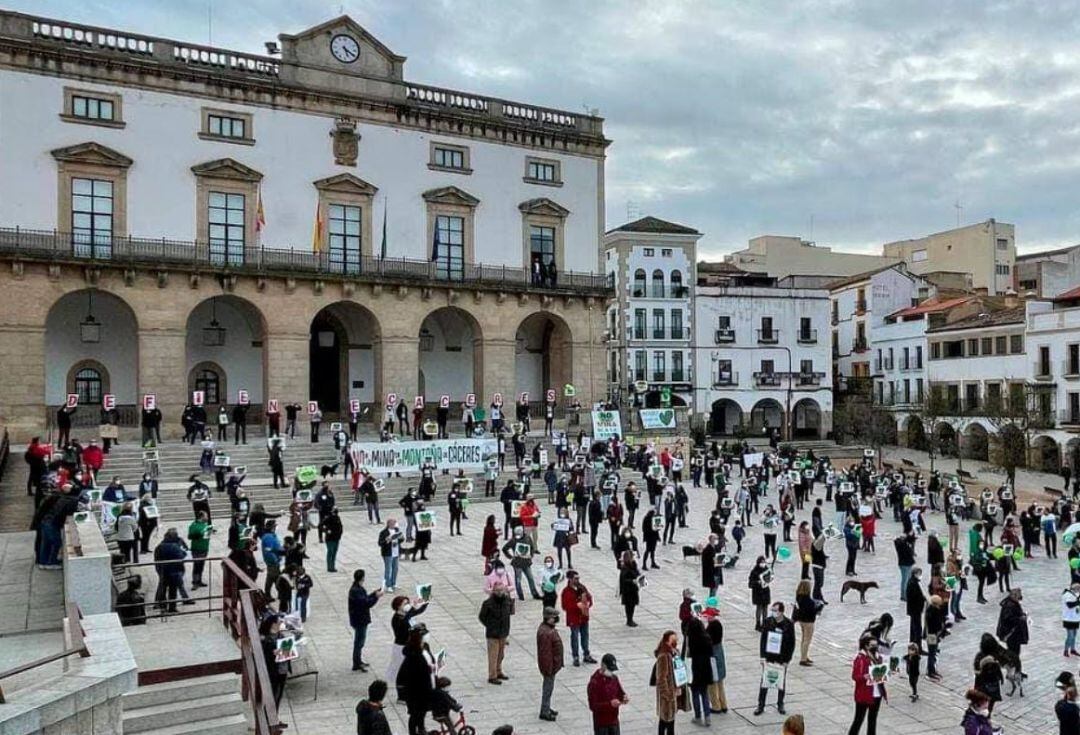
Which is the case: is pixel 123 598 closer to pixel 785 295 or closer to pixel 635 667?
pixel 635 667

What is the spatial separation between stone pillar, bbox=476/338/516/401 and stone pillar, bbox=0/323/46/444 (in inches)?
722

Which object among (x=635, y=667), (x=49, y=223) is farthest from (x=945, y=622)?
(x=49, y=223)

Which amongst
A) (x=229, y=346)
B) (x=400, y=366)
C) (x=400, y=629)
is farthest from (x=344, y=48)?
(x=400, y=629)

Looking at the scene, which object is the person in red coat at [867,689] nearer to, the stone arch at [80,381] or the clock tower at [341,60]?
the stone arch at [80,381]

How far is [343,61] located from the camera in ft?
137

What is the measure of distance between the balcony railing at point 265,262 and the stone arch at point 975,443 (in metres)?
24.0

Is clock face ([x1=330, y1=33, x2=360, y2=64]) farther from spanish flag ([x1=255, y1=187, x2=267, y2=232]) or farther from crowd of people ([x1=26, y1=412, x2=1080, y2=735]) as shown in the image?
crowd of people ([x1=26, y1=412, x2=1080, y2=735])

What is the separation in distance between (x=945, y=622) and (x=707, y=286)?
49031mm

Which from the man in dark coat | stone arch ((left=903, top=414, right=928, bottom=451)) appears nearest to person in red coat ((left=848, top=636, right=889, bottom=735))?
the man in dark coat

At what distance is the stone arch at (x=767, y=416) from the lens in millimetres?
63781

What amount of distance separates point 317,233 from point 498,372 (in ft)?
34.5

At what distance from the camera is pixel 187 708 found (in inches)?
385

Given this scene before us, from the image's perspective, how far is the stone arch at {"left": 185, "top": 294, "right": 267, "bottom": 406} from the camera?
4041cm

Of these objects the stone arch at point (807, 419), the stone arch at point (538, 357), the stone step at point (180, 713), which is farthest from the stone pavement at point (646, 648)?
the stone arch at point (807, 419)
